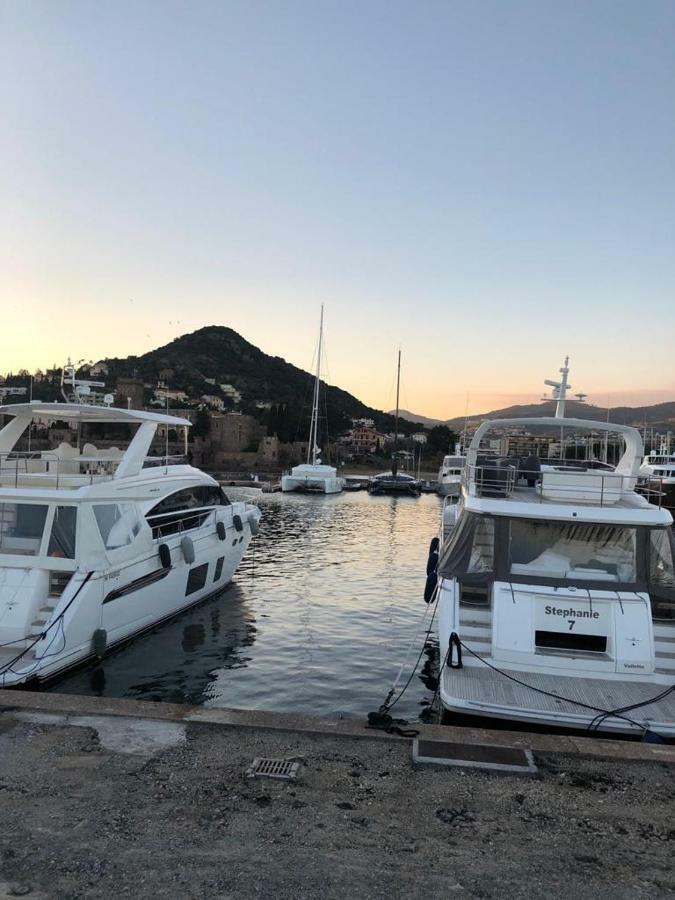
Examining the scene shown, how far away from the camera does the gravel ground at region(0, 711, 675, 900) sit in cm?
438

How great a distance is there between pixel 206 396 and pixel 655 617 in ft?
618

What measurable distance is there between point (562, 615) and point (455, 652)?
1.43m

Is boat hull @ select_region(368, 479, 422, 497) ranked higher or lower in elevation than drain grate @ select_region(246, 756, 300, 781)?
lower

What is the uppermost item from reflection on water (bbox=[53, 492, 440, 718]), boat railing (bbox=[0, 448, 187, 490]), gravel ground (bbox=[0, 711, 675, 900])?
boat railing (bbox=[0, 448, 187, 490])

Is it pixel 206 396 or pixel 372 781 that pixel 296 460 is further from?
pixel 372 781

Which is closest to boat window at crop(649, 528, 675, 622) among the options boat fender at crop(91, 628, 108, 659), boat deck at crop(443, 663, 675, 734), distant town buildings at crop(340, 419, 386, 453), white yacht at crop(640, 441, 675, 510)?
boat deck at crop(443, 663, 675, 734)

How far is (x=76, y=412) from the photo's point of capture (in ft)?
44.4

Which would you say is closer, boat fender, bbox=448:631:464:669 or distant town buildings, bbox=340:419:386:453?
boat fender, bbox=448:631:464:669

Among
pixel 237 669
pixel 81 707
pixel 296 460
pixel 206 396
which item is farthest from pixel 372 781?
pixel 206 396

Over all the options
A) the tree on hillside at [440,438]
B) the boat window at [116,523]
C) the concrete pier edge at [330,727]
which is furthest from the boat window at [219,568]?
the tree on hillside at [440,438]

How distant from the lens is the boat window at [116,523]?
1153 centimetres

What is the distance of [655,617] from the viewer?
8836mm

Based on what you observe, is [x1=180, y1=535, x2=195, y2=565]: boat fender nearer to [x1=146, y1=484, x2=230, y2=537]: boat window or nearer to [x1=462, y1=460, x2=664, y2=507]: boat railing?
[x1=146, y1=484, x2=230, y2=537]: boat window

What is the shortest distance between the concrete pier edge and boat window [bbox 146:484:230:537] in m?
6.21
